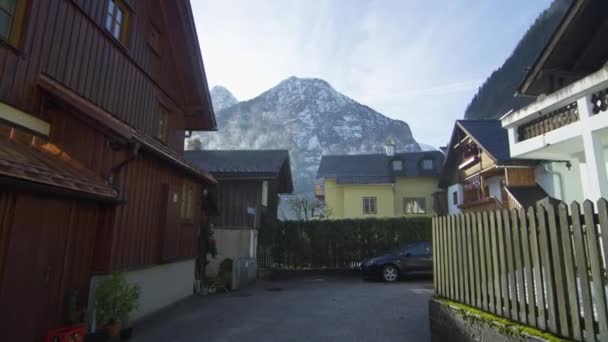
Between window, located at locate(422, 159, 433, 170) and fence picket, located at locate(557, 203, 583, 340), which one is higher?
window, located at locate(422, 159, 433, 170)

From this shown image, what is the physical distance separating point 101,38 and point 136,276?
16.3 feet

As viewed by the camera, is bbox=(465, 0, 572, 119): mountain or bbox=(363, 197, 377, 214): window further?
bbox=(465, 0, 572, 119): mountain

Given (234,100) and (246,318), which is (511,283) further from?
(234,100)

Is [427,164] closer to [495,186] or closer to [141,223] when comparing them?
[495,186]

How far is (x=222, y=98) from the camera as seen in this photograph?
174 m

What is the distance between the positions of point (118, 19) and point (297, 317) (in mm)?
7907

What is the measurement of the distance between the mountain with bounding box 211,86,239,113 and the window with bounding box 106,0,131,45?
529ft

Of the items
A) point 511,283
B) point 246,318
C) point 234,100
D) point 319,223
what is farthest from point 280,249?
point 234,100

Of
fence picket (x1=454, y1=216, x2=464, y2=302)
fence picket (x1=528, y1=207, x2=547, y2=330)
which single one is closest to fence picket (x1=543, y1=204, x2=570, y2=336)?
fence picket (x1=528, y1=207, x2=547, y2=330)

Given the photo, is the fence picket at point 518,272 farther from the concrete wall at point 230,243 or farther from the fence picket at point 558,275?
the concrete wall at point 230,243

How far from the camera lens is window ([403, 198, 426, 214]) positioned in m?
31.0

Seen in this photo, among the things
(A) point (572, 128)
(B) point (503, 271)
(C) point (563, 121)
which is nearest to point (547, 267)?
(B) point (503, 271)

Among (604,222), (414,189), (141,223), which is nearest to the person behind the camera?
(604,222)

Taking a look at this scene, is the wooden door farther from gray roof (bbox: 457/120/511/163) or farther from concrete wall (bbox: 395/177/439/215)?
concrete wall (bbox: 395/177/439/215)
